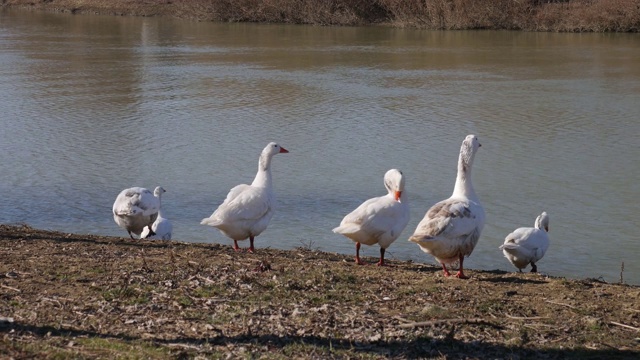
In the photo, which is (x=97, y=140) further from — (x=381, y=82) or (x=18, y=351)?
(x=18, y=351)

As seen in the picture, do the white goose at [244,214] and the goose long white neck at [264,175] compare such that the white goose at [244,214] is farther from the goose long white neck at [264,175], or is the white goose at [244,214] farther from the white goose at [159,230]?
the white goose at [159,230]

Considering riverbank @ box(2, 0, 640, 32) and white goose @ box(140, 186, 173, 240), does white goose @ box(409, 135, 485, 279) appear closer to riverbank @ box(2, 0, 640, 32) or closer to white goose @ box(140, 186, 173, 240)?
white goose @ box(140, 186, 173, 240)

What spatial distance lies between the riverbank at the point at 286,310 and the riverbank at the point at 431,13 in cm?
3439

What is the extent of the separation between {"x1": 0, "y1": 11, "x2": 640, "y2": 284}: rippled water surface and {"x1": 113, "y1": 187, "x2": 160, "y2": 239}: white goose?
0.95 metres

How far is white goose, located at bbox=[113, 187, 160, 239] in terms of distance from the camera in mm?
10055

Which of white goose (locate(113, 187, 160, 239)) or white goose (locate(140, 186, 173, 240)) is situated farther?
white goose (locate(140, 186, 173, 240))

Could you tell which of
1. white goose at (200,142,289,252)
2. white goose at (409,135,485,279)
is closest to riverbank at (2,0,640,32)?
white goose at (200,142,289,252)

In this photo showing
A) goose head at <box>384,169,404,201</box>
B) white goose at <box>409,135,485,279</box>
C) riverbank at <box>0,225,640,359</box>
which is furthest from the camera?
goose head at <box>384,169,404,201</box>

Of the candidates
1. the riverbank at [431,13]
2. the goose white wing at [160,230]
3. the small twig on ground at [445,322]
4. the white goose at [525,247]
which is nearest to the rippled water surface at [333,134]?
the goose white wing at [160,230]

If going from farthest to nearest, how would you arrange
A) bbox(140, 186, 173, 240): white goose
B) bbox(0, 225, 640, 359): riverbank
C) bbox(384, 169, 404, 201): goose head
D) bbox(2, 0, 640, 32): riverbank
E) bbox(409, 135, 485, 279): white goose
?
bbox(2, 0, 640, 32): riverbank < bbox(140, 186, 173, 240): white goose < bbox(384, 169, 404, 201): goose head < bbox(409, 135, 485, 279): white goose < bbox(0, 225, 640, 359): riverbank

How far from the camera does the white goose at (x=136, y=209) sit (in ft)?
33.0

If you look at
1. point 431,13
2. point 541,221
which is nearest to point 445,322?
point 541,221

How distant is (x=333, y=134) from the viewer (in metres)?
17.6

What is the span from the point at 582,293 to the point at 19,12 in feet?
188
